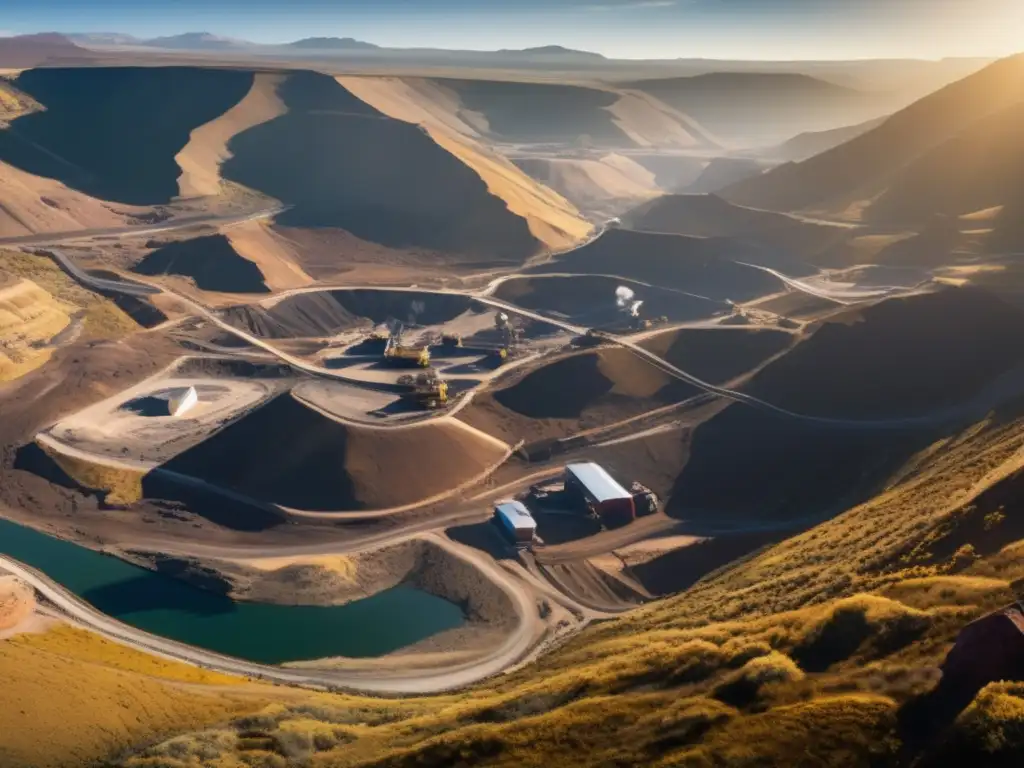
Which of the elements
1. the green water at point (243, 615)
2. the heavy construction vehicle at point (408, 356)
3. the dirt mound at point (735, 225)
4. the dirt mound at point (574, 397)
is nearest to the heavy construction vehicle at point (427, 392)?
the dirt mound at point (574, 397)

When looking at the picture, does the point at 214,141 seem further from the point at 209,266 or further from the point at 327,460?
the point at 327,460

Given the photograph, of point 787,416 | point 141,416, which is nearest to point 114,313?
point 141,416

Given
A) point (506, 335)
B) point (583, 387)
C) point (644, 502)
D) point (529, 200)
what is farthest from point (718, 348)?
point (529, 200)

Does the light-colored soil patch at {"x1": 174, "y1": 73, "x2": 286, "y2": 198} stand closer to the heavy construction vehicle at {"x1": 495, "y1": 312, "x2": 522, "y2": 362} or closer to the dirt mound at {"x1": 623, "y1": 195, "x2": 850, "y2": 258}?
the heavy construction vehicle at {"x1": 495, "y1": 312, "x2": 522, "y2": 362}

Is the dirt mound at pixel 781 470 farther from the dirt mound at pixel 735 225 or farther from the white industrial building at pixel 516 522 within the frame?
the dirt mound at pixel 735 225

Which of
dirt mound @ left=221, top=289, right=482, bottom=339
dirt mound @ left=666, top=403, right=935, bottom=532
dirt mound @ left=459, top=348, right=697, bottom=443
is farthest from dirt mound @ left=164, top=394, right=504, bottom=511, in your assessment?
dirt mound @ left=221, top=289, right=482, bottom=339

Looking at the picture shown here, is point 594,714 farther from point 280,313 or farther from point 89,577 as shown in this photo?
point 280,313
